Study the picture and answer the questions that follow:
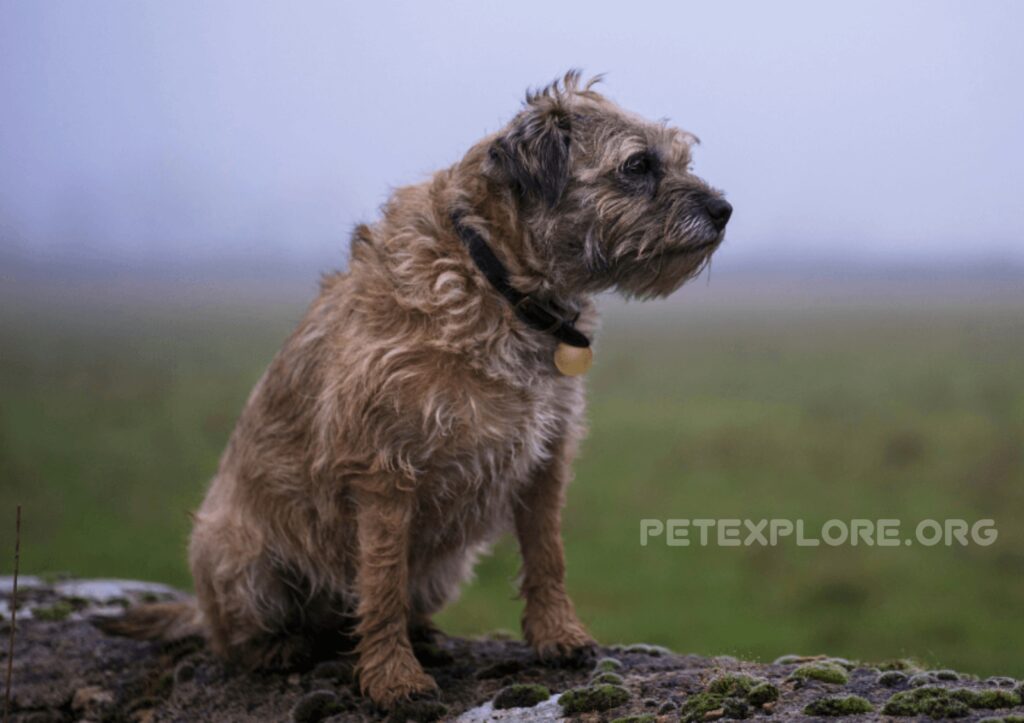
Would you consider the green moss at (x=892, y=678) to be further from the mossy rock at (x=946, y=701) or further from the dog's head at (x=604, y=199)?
the dog's head at (x=604, y=199)

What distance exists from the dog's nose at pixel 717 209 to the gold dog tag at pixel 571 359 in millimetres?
793

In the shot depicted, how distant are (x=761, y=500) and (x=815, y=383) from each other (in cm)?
1006

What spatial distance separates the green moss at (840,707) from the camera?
3.90m

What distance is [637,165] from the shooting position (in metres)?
4.62

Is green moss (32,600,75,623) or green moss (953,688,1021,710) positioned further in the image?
green moss (32,600,75,623)

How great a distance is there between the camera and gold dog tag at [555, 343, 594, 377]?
4766mm

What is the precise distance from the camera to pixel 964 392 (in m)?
21.4

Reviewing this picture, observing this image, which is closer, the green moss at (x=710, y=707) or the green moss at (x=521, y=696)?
the green moss at (x=710, y=707)

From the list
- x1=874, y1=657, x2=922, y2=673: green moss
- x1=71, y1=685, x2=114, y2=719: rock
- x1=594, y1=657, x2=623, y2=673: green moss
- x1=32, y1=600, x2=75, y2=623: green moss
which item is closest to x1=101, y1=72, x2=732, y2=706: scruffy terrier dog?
x1=594, y1=657, x2=623, y2=673: green moss

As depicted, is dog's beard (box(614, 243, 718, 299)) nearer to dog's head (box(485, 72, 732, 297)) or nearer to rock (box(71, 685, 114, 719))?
dog's head (box(485, 72, 732, 297))

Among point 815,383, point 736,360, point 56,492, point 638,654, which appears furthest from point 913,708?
point 736,360

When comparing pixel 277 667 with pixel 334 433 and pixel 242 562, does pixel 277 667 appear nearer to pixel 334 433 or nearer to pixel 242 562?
pixel 242 562

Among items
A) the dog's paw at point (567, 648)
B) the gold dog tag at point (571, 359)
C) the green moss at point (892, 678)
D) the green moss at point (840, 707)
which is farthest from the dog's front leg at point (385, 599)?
the green moss at point (892, 678)

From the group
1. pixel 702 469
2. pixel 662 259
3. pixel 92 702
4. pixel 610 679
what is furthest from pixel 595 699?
pixel 702 469
